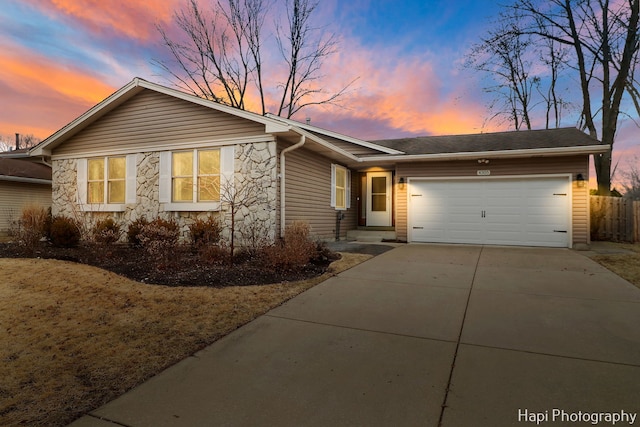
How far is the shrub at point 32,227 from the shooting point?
7.85m

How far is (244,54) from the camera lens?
21344 mm

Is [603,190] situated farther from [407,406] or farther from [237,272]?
[407,406]

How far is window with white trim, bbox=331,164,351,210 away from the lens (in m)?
11.5

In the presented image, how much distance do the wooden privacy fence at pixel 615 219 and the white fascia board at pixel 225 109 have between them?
11217 millimetres

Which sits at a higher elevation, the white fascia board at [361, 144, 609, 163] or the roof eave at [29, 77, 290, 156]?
the roof eave at [29, 77, 290, 156]

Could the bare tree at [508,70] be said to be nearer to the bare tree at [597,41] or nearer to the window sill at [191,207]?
the bare tree at [597,41]

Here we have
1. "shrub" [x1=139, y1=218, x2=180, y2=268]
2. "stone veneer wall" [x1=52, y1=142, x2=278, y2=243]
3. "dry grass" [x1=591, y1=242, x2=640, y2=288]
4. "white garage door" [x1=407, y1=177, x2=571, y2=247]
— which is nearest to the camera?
"dry grass" [x1=591, y1=242, x2=640, y2=288]

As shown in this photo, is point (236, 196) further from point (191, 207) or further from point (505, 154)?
point (505, 154)

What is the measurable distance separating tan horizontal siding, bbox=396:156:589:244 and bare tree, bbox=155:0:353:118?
→ 1120 centimetres

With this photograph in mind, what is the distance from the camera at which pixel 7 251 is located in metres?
8.03

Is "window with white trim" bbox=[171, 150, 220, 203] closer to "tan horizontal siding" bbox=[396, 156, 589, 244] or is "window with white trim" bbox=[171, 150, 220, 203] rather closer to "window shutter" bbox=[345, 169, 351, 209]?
"window shutter" bbox=[345, 169, 351, 209]

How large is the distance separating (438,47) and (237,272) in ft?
36.3

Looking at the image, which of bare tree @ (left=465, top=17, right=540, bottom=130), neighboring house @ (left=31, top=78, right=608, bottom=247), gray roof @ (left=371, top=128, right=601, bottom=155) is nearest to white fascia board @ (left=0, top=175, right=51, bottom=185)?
neighboring house @ (left=31, top=78, right=608, bottom=247)

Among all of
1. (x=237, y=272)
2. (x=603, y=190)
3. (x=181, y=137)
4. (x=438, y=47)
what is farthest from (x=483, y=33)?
(x=237, y=272)
